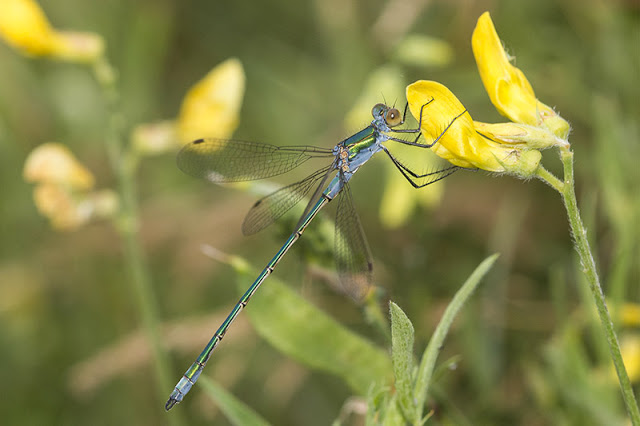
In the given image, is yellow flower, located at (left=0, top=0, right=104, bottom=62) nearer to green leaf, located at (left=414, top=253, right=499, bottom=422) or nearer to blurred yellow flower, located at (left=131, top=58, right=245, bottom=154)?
blurred yellow flower, located at (left=131, top=58, right=245, bottom=154)

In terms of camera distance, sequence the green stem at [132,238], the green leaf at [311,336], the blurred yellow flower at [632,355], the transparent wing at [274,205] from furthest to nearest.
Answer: the blurred yellow flower at [632,355], the green stem at [132,238], the transparent wing at [274,205], the green leaf at [311,336]

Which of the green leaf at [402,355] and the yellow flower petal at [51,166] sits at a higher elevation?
the yellow flower petal at [51,166]

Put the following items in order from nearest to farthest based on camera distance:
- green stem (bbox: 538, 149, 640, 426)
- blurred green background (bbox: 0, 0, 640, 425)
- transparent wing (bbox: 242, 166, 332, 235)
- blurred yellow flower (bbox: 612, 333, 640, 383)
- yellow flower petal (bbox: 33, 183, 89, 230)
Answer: green stem (bbox: 538, 149, 640, 426) < transparent wing (bbox: 242, 166, 332, 235) < blurred yellow flower (bbox: 612, 333, 640, 383) < yellow flower petal (bbox: 33, 183, 89, 230) < blurred green background (bbox: 0, 0, 640, 425)

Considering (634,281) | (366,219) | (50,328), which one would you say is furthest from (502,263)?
(50,328)

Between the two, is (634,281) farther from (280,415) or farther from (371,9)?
(371,9)

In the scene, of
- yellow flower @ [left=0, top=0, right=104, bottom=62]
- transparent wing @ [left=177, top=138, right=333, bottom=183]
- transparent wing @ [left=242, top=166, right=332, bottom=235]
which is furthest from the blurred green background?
yellow flower @ [left=0, top=0, right=104, bottom=62]

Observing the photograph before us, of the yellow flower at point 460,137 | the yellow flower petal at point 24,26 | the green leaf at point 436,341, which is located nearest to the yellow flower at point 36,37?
the yellow flower petal at point 24,26

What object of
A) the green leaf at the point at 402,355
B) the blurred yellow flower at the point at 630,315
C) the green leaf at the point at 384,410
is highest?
the green leaf at the point at 402,355

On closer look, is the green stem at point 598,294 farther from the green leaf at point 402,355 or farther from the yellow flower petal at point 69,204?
the yellow flower petal at point 69,204
